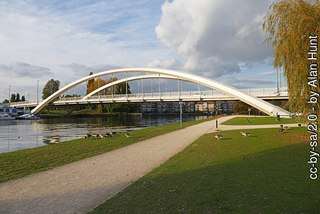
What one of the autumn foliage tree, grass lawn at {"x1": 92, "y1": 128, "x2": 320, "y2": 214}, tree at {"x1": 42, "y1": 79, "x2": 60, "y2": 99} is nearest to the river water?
grass lawn at {"x1": 92, "y1": 128, "x2": 320, "y2": 214}

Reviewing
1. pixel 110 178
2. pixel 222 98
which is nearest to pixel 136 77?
pixel 222 98

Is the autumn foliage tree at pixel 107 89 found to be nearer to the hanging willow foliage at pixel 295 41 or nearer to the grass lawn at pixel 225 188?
the hanging willow foliage at pixel 295 41

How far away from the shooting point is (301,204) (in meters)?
5.44

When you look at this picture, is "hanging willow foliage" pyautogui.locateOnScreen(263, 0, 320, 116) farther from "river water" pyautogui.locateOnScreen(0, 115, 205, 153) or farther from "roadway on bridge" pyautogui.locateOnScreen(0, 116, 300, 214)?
"river water" pyautogui.locateOnScreen(0, 115, 205, 153)

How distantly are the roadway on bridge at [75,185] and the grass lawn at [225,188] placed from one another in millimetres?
498

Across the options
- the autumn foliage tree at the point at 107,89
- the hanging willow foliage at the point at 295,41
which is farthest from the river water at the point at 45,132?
the autumn foliage tree at the point at 107,89

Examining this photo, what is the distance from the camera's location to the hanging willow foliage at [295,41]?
11.9 meters

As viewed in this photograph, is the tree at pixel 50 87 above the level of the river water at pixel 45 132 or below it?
above

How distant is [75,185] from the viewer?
7504mm

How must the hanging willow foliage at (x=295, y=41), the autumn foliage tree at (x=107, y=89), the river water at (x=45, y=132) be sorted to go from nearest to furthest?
the hanging willow foliage at (x=295, y=41), the river water at (x=45, y=132), the autumn foliage tree at (x=107, y=89)

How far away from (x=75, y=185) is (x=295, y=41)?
10063 mm

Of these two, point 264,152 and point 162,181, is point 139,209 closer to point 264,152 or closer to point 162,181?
point 162,181

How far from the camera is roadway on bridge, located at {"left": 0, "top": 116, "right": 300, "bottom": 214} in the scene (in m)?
5.92

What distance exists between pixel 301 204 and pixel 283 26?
391 inches
